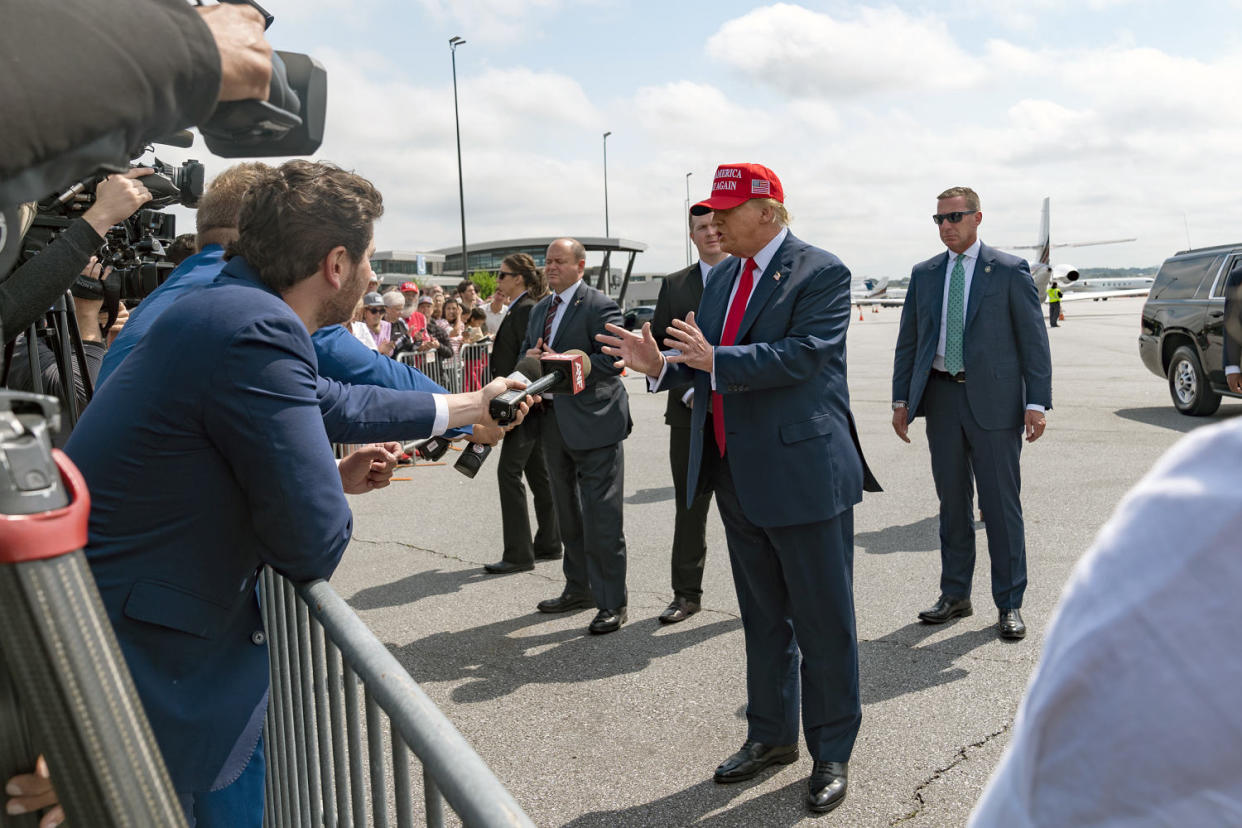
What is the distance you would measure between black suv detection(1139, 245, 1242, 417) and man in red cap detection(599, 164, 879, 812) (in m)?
9.37

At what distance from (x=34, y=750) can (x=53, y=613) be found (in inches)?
9.8

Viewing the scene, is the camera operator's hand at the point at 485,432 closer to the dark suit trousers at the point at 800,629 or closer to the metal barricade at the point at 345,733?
the metal barricade at the point at 345,733

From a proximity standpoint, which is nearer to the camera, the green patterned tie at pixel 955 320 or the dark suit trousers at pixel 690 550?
the green patterned tie at pixel 955 320

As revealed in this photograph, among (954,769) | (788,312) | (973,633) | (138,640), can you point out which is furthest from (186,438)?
(973,633)

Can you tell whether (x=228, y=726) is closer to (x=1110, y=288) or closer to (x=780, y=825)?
(x=780, y=825)

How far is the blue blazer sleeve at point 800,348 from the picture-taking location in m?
3.40

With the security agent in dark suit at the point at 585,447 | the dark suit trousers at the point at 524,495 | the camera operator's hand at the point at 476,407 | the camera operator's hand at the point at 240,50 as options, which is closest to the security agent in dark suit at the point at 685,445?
the security agent in dark suit at the point at 585,447

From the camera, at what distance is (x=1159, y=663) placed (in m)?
0.58

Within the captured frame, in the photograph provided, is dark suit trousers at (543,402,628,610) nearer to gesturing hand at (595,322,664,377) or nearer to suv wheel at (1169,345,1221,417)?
gesturing hand at (595,322,664,377)

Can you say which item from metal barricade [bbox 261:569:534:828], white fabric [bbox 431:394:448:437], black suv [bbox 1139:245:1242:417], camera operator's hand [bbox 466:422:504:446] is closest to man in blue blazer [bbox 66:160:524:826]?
metal barricade [bbox 261:569:534:828]

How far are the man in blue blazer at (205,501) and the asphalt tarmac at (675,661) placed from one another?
5.90 ft

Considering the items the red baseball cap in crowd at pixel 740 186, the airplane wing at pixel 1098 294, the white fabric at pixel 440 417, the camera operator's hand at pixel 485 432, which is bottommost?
the airplane wing at pixel 1098 294

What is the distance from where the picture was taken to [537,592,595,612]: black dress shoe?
18.6 ft

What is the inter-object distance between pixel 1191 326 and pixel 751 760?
424 inches
